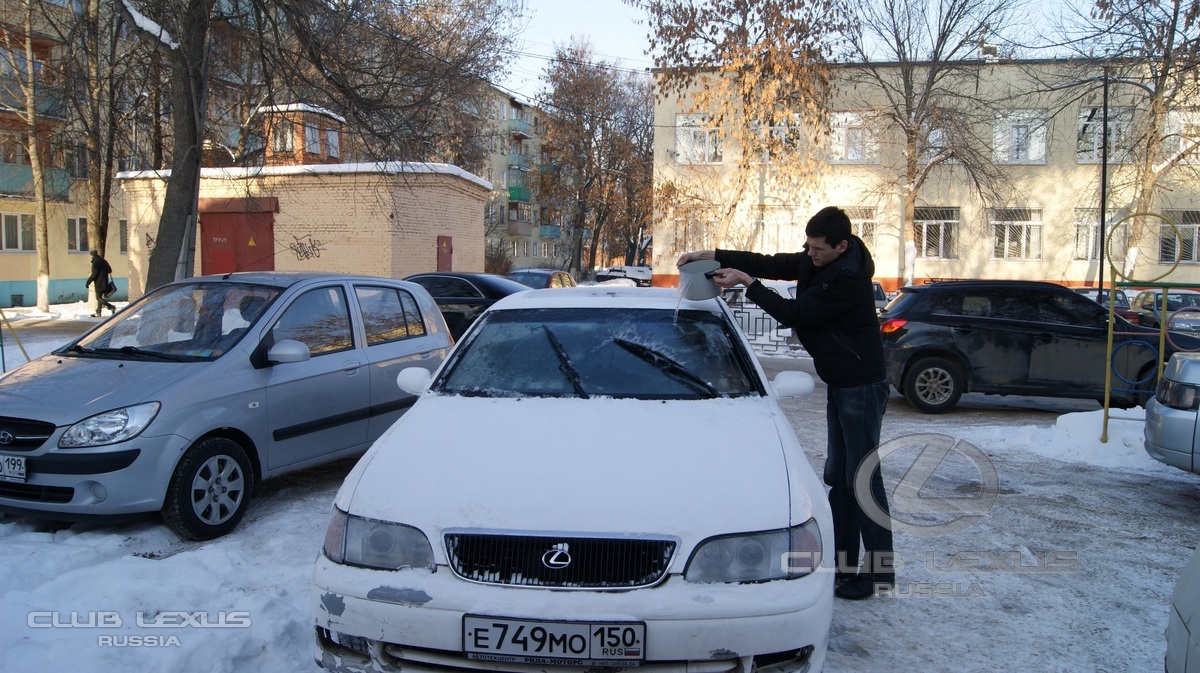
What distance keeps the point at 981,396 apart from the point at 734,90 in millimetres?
15215

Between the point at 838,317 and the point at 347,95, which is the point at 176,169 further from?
the point at 838,317

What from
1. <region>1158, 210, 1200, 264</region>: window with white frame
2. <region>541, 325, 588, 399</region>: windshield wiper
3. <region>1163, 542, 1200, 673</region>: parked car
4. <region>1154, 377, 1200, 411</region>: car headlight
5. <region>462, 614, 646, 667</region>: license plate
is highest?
<region>1158, 210, 1200, 264</region>: window with white frame

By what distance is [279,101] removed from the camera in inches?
553

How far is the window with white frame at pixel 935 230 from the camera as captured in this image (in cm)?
3127

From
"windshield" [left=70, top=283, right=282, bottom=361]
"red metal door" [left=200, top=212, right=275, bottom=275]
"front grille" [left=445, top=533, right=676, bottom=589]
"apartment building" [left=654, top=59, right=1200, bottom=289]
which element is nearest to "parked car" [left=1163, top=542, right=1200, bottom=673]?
"front grille" [left=445, top=533, right=676, bottom=589]

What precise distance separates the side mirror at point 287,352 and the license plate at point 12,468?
4.53 feet

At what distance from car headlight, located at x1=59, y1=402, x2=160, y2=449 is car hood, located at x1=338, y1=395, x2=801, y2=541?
1974 millimetres

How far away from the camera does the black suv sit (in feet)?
31.2

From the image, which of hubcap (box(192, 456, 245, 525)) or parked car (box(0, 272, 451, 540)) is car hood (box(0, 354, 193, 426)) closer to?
parked car (box(0, 272, 451, 540))

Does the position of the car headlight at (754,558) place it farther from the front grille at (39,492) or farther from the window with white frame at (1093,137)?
the window with white frame at (1093,137)

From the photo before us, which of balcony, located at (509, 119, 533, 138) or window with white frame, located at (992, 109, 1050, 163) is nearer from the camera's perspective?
window with white frame, located at (992, 109, 1050, 163)

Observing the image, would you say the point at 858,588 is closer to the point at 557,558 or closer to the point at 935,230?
the point at 557,558

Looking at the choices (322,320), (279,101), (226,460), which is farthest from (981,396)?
(279,101)

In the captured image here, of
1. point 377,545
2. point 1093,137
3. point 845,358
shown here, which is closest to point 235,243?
point 845,358
